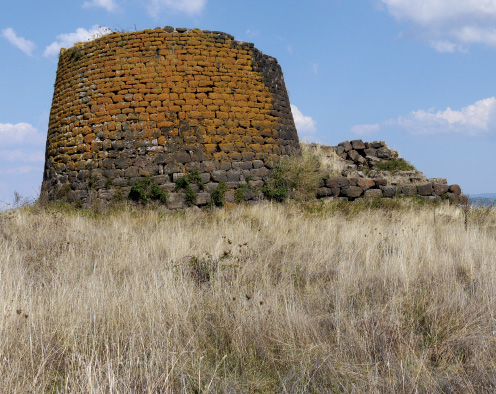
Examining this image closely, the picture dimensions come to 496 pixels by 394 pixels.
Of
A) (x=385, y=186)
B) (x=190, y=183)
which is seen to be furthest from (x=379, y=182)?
(x=190, y=183)

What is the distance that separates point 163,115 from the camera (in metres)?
10.2

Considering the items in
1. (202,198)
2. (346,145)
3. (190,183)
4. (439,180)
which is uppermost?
(346,145)

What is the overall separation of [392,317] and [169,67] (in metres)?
8.50

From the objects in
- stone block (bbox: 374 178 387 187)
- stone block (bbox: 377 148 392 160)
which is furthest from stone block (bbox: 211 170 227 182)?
stone block (bbox: 377 148 392 160)

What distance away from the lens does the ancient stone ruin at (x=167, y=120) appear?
400 inches

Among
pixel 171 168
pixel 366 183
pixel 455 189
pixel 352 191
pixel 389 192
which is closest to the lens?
pixel 171 168

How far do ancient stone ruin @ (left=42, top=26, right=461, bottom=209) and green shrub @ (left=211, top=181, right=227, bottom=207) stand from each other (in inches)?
1.0

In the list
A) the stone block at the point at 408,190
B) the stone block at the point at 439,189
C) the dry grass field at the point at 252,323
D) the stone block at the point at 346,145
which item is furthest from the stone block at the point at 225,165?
the stone block at the point at 346,145

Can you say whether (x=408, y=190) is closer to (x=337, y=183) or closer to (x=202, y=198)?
(x=337, y=183)

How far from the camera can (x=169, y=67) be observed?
10.3 meters

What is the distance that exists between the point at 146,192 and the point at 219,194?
1.67 meters

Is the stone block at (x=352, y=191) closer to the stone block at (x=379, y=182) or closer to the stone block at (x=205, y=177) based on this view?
the stone block at (x=379, y=182)

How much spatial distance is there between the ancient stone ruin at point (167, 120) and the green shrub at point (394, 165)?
17.7 feet

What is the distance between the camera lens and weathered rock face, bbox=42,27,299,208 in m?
10.2
